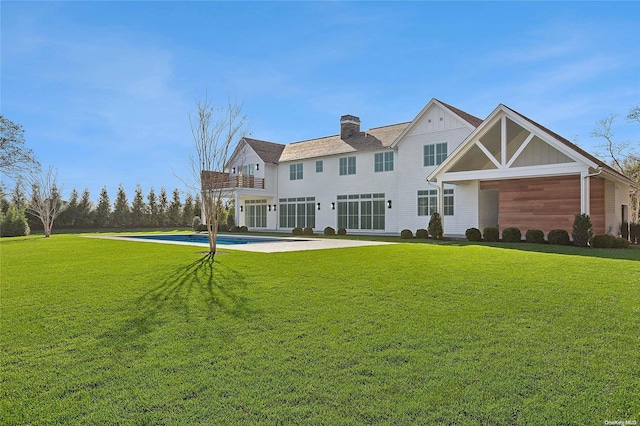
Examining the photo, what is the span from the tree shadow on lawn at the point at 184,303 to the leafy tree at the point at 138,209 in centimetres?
3500

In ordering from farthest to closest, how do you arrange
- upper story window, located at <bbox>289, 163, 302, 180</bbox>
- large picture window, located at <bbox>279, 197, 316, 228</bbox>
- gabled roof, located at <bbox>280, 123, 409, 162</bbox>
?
1. upper story window, located at <bbox>289, 163, 302, 180</bbox>
2. large picture window, located at <bbox>279, 197, 316, 228</bbox>
3. gabled roof, located at <bbox>280, 123, 409, 162</bbox>

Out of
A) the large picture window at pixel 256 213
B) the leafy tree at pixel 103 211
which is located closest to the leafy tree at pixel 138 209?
the leafy tree at pixel 103 211

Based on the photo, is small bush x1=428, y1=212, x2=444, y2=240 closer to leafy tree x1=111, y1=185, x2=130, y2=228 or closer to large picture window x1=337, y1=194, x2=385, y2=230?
large picture window x1=337, y1=194, x2=385, y2=230

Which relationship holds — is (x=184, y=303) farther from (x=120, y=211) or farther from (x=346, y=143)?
(x=120, y=211)

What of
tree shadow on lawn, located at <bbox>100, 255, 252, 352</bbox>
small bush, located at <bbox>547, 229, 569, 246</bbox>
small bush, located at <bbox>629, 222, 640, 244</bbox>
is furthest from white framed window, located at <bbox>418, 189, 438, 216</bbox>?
tree shadow on lawn, located at <bbox>100, 255, 252, 352</bbox>

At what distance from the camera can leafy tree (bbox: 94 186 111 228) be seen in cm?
3888

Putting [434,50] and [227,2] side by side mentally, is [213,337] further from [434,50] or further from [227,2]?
[434,50]

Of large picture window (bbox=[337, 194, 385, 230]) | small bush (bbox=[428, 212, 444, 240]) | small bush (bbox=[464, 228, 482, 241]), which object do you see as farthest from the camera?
large picture window (bbox=[337, 194, 385, 230])

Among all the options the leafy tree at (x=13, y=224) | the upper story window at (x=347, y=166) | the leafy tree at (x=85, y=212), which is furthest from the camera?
the leafy tree at (x=85, y=212)

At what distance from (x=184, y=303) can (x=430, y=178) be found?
14824mm

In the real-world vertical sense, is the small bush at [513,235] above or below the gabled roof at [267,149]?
below

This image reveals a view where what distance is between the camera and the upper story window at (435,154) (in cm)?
2172

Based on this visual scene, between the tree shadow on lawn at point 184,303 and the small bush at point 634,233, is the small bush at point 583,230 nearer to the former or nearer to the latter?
the small bush at point 634,233

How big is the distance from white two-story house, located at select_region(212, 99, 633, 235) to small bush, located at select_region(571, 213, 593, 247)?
31 centimetres
